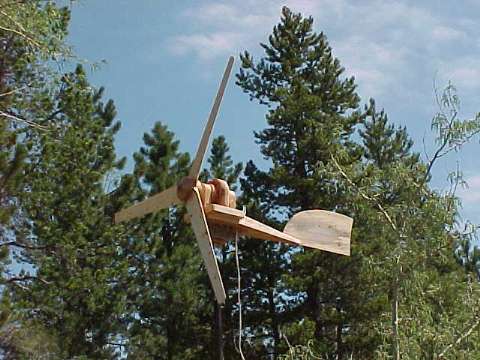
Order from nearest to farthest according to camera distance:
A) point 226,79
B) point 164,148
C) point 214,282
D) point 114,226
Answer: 1. point 214,282
2. point 226,79
3. point 114,226
4. point 164,148

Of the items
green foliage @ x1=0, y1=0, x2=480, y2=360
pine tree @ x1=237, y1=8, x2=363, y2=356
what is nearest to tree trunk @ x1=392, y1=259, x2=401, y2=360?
green foliage @ x1=0, y1=0, x2=480, y2=360

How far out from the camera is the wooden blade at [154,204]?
6355 mm

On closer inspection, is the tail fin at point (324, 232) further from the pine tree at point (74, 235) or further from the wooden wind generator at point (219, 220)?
the pine tree at point (74, 235)

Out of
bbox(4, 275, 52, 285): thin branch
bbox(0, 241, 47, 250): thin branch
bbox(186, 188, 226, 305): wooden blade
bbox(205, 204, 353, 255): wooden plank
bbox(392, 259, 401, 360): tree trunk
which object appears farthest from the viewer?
bbox(4, 275, 52, 285): thin branch

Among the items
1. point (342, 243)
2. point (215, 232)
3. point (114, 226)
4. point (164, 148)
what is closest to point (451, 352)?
point (342, 243)

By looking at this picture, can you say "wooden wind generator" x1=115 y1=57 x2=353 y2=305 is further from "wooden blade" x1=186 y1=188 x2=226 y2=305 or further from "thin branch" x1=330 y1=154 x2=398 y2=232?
"thin branch" x1=330 y1=154 x2=398 y2=232

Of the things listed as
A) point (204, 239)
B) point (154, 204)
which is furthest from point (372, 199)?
point (204, 239)

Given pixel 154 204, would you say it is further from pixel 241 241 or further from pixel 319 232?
pixel 241 241

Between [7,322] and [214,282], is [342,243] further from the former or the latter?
[7,322]

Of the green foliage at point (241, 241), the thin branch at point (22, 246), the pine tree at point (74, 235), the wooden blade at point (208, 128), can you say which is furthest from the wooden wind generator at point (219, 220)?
the pine tree at point (74, 235)

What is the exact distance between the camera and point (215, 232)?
6211 millimetres

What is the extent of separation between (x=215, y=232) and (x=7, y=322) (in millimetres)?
4673

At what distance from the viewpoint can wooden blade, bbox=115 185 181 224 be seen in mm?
6355

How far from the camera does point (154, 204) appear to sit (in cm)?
650
